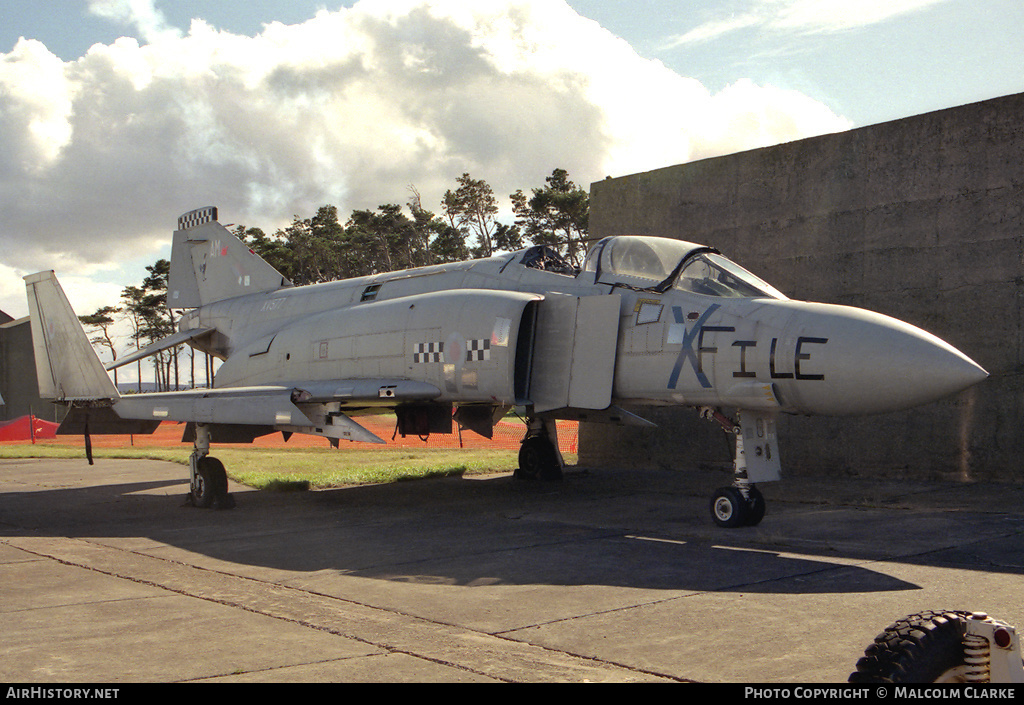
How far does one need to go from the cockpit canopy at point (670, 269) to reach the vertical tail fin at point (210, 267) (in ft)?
24.9

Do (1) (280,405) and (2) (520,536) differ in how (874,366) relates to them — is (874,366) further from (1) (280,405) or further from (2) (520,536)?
(1) (280,405)

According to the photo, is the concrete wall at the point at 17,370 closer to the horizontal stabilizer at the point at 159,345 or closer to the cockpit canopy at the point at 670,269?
the horizontal stabilizer at the point at 159,345

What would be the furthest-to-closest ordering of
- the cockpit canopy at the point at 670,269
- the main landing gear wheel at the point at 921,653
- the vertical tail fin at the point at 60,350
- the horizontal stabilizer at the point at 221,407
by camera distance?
the vertical tail fin at the point at 60,350
the horizontal stabilizer at the point at 221,407
the cockpit canopy at the point at 670,269
the main landing gear wheel at the point at 921,653

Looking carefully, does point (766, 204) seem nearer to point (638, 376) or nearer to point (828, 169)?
point (828, 169)

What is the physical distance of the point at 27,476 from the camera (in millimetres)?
16906

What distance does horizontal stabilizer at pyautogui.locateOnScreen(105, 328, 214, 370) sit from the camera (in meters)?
14.3

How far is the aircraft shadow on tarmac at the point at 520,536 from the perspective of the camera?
21.8 ft

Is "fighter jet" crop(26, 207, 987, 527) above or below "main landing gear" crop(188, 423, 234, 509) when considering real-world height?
above

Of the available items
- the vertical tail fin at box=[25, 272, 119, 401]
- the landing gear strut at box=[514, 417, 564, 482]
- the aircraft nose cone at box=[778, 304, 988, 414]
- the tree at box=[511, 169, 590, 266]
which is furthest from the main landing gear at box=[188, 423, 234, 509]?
the tree at box=[511, 169, 590, 266]

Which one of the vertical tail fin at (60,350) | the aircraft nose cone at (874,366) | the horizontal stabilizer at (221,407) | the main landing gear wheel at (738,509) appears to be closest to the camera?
the aircraft nose cone at (874,366)

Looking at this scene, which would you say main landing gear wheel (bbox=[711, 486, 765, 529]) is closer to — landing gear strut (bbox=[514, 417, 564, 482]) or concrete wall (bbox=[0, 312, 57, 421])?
landing gear strut (bbox=[514, 417, 564, 482])

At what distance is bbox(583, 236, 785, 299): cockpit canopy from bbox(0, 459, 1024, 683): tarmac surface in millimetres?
2528

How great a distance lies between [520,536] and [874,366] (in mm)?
3737

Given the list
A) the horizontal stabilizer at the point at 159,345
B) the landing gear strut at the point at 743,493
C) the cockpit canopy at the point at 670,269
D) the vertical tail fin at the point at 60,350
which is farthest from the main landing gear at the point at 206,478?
the landing gear strut at the point at 743,493
